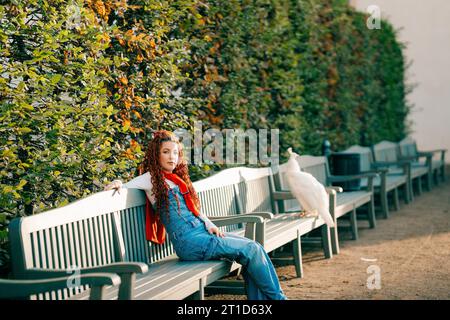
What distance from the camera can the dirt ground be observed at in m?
5.34

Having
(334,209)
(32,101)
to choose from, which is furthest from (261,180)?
(32,101)

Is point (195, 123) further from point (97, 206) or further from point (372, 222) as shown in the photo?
point (372, 222)

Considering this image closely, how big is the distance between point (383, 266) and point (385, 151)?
6.27 m

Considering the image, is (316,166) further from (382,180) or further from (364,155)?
(364,155)

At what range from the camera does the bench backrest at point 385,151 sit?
11.7 meters

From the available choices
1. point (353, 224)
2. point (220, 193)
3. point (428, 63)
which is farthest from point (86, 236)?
point (428, 63)

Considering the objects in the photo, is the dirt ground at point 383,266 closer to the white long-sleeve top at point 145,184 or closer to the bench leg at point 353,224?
the bench leg at point 353,224

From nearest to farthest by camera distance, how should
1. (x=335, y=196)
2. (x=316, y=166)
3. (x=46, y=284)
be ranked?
(x=46, y=284) < (x=335, y=196) < (x=316, y=166)

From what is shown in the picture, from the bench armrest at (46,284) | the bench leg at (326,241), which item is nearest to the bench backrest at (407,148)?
the bench leg at (326,241)

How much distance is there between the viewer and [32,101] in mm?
3996

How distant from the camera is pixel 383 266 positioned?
634cm

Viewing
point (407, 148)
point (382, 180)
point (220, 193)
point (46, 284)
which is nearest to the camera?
point (46, 284)

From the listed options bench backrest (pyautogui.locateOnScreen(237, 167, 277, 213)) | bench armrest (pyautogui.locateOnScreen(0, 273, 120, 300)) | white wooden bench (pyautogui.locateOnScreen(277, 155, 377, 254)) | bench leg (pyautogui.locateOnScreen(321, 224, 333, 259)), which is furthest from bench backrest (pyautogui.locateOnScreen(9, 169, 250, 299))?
white wooden bench (pyautogui.locateOnScreen(277, 155, 377, 254))

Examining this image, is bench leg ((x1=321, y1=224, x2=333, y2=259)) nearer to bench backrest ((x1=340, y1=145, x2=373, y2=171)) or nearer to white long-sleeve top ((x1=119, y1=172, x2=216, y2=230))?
white long-sleeve top ((x1=119, y1=172, x2=216, y2=230))
